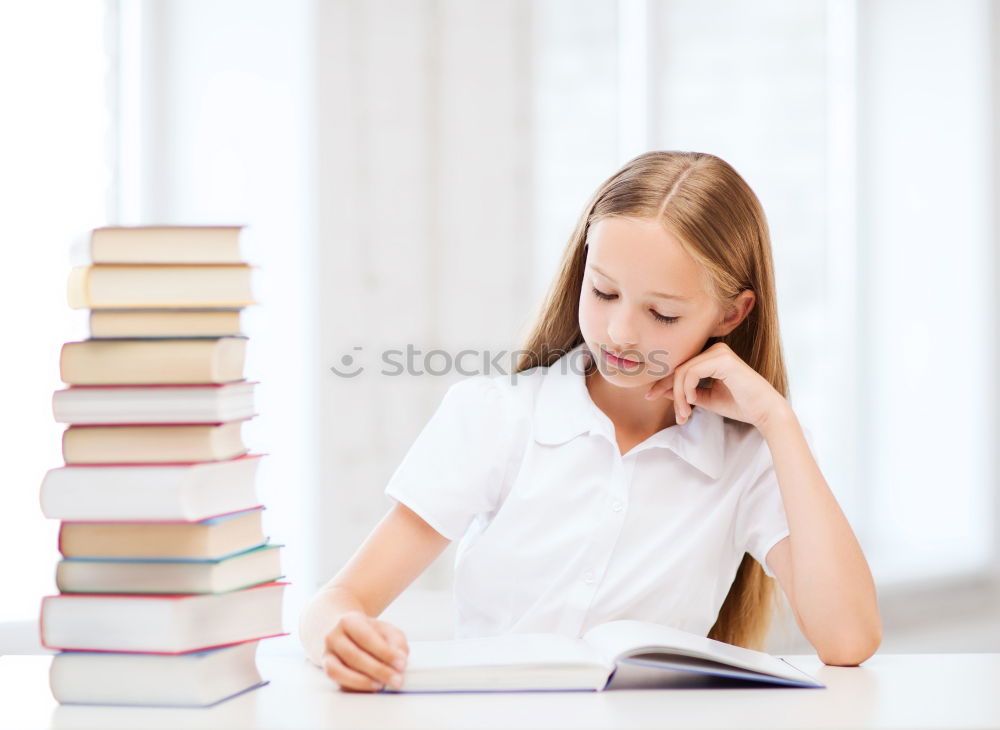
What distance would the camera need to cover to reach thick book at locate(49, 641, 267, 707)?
0.84m

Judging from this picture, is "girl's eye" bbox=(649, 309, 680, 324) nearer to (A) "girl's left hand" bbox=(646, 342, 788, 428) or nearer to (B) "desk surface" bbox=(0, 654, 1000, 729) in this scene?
(A) "girl's left hand" bbox=(646, 342, 788, 428)

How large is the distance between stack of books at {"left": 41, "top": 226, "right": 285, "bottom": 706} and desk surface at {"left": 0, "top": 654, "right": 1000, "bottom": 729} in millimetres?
35


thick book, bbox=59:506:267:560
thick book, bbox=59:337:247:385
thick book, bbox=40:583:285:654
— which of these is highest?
thick book, bbox=59:337:247:385

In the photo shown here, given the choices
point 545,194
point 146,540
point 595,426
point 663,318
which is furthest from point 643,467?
point 545,194

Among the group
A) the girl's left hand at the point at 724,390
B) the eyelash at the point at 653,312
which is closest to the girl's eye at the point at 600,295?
the eyelash at the point at 653,312

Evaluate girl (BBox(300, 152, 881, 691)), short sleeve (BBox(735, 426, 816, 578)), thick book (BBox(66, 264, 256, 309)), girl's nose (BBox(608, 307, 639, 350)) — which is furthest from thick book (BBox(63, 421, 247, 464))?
short sleeve (BBox(735, 426, 816, 578))

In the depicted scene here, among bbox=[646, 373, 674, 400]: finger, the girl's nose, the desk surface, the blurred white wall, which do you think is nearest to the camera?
the desk surface

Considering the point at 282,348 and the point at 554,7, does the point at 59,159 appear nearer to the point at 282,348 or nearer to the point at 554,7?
the point at 282,348

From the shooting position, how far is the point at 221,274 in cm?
87

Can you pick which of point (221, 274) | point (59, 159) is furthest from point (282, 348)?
point (221, 274)

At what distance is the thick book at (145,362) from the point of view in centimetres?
85

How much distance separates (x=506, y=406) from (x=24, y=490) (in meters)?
1.16

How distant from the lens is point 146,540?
85cm

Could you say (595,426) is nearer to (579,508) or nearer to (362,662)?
(579,508)
